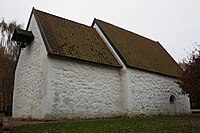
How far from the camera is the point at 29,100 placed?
14.7 meters

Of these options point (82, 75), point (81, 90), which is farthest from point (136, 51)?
point (81, 90)

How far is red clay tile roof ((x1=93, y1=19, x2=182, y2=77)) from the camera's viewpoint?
18.3 meters

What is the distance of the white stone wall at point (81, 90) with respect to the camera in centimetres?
1344

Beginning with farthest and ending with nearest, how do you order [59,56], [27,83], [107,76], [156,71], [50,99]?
[156,71], [107,76], [27,83], [59,56], [50,99]

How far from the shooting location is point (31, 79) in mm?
14938

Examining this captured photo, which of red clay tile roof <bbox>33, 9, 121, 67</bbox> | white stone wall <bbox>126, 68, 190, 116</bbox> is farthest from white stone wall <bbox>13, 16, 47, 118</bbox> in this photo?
white stone wall <bbox>126, 68, 190, 116</bbox>

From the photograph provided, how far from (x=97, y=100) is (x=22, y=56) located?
6.50 m

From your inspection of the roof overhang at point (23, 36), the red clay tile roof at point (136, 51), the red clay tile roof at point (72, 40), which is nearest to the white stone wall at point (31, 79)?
the roof overhang at point (23, 36)

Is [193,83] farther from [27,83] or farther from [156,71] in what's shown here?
[27,83]

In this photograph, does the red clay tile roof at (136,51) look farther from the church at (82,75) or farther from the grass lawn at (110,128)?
the grass lawn at (110,128)

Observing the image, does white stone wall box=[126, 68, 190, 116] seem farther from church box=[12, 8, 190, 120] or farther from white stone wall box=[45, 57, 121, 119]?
white stone wall box=[45, 57, 121, 119]

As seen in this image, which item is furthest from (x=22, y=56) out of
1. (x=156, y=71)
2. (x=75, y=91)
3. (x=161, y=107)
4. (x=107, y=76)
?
(x=161, y=107)

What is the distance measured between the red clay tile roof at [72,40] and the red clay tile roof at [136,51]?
0.98m

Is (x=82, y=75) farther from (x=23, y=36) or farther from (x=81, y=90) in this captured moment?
(x=23, y=36)
